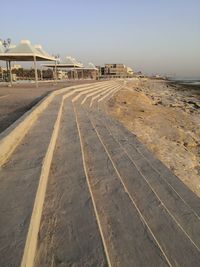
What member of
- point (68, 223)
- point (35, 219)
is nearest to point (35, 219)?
point (35, 219)

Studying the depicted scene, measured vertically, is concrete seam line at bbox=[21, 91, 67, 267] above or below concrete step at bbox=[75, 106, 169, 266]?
above

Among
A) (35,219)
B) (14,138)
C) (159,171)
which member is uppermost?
(14,138)

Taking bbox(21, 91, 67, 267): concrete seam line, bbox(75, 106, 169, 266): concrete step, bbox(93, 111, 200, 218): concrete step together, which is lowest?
bbox(93, 111, 200, 218): concrete step

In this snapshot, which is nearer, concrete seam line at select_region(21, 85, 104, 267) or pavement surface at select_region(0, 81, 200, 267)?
concrete seam line at select_region(21, 85, 104, 267)

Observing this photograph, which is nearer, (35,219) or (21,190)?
(35,219)

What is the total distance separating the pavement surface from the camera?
191cm

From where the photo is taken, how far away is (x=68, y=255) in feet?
6.21

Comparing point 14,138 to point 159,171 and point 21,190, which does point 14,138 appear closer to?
point 21,190

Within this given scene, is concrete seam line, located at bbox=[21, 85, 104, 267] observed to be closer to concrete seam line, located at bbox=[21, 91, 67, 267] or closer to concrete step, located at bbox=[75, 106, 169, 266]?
concrete seam line, located at bbox=[21, 91, 67, 267]

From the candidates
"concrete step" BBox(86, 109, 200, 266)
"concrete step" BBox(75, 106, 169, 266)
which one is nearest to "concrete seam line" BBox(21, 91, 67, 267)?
"concrete step" BBox(75, 106, 169, 266)

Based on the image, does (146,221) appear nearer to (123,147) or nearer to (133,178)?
(133,178)

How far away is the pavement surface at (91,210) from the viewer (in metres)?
1.91

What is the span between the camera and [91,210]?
246 centimetres

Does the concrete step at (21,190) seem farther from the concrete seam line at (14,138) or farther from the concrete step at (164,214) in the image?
the concrete step at (164,214)
